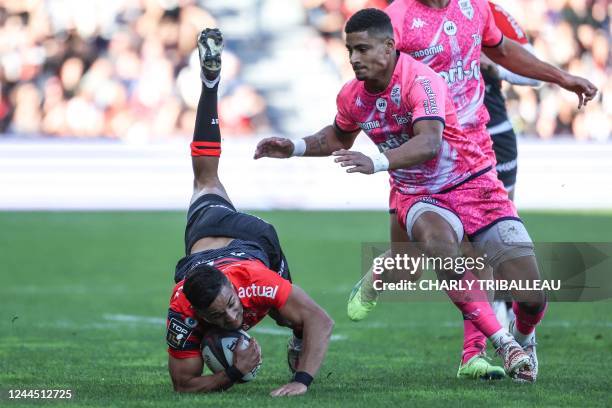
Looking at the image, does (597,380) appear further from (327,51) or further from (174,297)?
(327,51)

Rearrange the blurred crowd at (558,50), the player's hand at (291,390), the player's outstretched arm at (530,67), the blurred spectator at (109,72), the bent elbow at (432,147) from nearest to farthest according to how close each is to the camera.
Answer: the player's hand at (291,390)
the bent elbow at (432,147)
the player's outstretched arm at (530,67)
the blurred spectator at (109,72)
the blurred crowd at (558,50)

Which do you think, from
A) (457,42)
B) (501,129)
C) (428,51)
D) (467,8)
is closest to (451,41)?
(457,42)

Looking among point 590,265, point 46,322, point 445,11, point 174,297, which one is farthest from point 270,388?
point 590,265

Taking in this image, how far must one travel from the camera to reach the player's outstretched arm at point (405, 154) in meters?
5.85

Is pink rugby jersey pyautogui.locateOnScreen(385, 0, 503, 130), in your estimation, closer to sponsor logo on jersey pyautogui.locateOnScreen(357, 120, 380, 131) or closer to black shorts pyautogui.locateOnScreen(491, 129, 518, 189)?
sponsor logo on jersey pyautogui.locateOnScreen(357, 120, 380, 131)

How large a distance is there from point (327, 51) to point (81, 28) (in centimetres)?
473

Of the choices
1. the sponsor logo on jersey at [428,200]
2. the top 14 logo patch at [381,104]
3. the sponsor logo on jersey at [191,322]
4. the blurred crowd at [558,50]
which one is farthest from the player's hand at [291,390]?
the blurred crowd at [558,50]

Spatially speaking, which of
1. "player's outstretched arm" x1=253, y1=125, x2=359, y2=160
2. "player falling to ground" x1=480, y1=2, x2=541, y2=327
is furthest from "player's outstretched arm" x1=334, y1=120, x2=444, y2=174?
"player falling to ground" x1=480, y1=2, x2=541, y2=327

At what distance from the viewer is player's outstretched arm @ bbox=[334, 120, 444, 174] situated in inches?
230

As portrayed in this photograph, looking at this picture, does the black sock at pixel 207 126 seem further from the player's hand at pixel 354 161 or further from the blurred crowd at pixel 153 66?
the blurred crowd at pixel 153 66

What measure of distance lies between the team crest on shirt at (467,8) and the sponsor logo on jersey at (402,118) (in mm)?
857

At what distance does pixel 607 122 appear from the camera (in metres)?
21.4

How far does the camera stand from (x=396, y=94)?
21.4 ft

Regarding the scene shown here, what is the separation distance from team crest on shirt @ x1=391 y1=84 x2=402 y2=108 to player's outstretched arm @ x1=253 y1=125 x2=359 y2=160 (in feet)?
2.03
